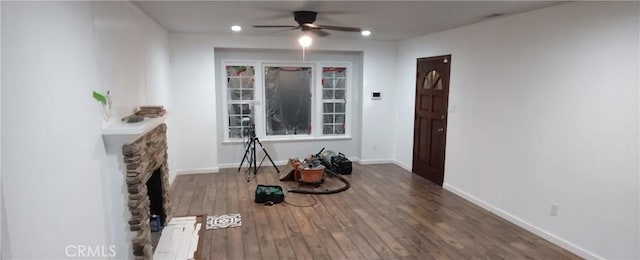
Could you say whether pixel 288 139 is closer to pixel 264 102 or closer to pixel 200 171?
pixel 264 102

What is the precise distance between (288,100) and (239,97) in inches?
35.3

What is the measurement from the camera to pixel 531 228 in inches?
150

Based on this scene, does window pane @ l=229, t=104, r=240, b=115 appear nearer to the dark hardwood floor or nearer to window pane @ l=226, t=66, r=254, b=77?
window pane @ l=226, t=66, r=254, b=77

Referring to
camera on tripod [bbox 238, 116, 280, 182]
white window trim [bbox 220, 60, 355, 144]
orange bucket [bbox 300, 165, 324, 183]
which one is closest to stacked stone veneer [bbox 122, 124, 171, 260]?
orange bucket [bbox 300, 165, 324, 183]

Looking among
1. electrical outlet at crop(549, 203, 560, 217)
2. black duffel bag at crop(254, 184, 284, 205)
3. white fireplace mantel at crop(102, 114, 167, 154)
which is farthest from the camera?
black duffel bag at crop(254, 184, 284, 205)

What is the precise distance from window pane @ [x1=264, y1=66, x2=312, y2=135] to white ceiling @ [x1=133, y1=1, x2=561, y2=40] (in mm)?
1574

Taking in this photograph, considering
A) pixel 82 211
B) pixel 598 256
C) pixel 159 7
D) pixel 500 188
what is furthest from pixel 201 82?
pixel 598 256

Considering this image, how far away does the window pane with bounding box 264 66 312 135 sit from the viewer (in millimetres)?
6547

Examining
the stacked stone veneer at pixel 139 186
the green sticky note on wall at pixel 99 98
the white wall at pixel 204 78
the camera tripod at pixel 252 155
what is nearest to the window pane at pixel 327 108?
the white wall at pixel 204 78

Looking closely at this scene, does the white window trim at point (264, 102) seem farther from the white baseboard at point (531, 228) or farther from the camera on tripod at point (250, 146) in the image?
the white baseboard at point (531, 228)

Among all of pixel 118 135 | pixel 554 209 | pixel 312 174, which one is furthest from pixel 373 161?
pixel 118 135

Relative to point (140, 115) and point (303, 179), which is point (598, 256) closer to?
point (303, 179)

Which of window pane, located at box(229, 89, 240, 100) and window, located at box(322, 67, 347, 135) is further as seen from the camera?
window, located at box(322, 67, 347, 135)

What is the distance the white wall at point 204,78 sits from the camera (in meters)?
5.68
